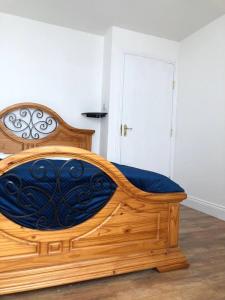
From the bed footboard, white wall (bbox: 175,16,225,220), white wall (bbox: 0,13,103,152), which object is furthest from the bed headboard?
the bed footboard

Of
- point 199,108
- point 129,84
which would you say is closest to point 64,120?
point 129,84

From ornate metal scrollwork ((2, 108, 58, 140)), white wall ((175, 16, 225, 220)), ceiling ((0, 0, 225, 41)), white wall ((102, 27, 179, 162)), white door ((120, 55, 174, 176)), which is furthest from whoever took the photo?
white door ((120, 55, 174, 176))

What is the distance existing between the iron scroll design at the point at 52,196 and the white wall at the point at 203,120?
6.66ft

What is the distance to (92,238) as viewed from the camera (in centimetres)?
152

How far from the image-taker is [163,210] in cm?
174

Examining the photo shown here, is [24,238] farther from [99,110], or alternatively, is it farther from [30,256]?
[99,110]

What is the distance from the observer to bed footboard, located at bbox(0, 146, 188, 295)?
1.36 metres

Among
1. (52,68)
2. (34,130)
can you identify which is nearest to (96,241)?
(34,130)

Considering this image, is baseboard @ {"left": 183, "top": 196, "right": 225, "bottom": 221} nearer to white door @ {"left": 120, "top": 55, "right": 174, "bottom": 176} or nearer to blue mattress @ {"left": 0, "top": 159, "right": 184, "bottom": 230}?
white door @ {"left": 120, "top": 55, "right": 174, "bottom": 176}

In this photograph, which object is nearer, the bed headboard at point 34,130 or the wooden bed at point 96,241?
Answer: the wooden bed at point 96,241

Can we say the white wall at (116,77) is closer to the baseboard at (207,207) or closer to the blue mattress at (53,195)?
the baseboard at (207,207)

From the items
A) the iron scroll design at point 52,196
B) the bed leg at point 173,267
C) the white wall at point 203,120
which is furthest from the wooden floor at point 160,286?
the white wall at point 203,120

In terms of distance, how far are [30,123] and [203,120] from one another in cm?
228

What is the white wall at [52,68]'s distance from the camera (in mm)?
3338
